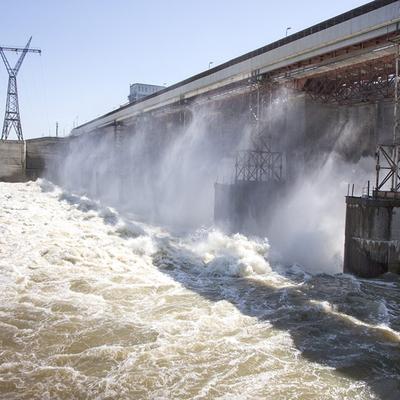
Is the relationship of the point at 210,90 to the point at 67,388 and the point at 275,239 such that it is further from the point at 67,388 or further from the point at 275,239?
the point at 67,388

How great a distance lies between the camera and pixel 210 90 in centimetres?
2917

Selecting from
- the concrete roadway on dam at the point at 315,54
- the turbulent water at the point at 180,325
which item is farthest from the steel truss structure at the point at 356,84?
the turbulent water at the point at 180,325

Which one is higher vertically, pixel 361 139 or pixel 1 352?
pixel 361 139

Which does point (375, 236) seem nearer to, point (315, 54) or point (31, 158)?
point (315, 54)

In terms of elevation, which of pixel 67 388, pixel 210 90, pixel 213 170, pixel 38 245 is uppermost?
pixel 210 90

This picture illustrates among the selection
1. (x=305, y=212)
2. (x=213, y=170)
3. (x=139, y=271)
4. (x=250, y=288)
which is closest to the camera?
(x=250, y=288)

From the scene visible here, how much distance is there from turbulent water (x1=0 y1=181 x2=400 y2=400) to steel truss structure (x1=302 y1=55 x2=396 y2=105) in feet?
33.4

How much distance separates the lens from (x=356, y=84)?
23703 millimetres

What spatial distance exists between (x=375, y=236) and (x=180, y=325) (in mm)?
8406

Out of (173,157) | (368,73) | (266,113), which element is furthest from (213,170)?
(368,73)

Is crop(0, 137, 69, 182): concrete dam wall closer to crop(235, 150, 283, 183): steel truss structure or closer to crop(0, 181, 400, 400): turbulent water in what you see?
crop(235, 150, 283, 183): steel truss structure

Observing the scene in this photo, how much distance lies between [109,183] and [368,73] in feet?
105

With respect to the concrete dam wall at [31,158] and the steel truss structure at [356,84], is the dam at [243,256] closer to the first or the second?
the steel truss structure at [356,84]

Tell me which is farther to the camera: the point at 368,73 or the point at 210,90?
the point at 210,90
